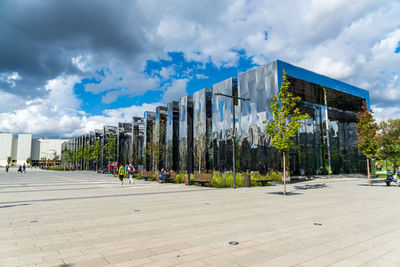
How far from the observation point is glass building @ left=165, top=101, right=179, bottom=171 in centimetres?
4034

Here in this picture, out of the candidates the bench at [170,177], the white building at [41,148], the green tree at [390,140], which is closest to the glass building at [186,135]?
the bench at [170,177]

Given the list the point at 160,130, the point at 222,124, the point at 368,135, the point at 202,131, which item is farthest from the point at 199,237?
the point at 160,130

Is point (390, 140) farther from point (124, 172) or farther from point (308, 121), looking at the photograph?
point (124, 172)

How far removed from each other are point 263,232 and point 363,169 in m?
40.2

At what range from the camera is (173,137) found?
40.9 m

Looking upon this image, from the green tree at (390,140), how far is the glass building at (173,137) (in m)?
30.4

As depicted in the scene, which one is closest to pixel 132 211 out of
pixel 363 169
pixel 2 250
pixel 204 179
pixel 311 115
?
pixel 2 250

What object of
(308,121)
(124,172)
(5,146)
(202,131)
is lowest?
(124,172)

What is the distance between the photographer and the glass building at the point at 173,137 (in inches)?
1588

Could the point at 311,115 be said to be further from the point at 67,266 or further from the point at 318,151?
the point at 67,266

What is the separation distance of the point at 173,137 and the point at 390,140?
33.8 m

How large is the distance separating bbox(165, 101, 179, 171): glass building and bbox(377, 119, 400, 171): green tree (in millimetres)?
30426

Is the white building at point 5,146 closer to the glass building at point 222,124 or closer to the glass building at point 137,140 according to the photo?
the glass building at point 137,140

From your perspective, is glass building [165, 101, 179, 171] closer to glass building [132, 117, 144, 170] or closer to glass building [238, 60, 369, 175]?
glass building [132, 117, 144, 170]
